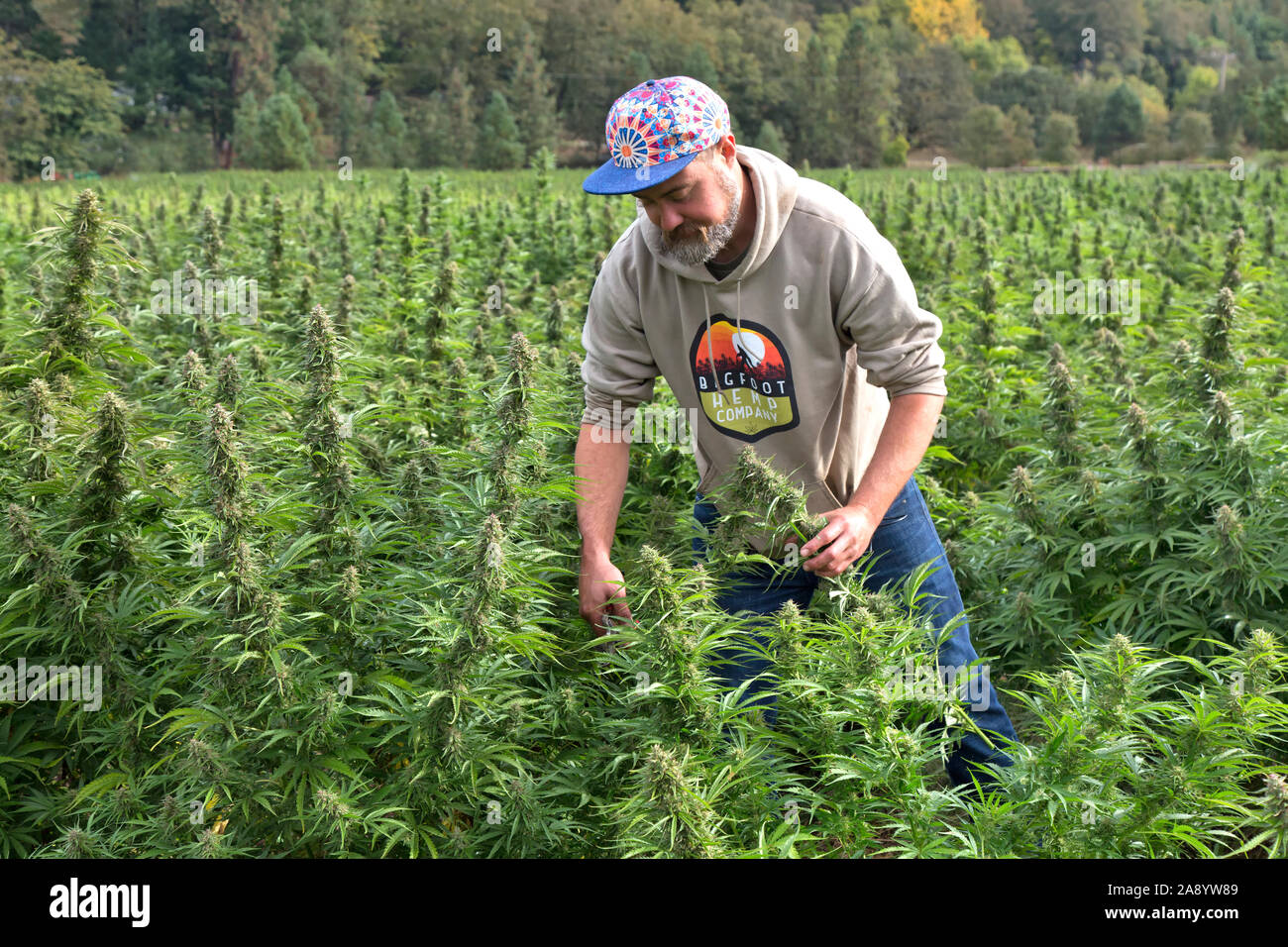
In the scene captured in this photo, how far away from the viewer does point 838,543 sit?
268cm

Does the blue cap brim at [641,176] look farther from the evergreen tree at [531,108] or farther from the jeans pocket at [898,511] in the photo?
the evergreen tree at [531,108]

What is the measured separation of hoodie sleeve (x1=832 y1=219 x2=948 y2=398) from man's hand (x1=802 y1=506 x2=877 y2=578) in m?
0.46

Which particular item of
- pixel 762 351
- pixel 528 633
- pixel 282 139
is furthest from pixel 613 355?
pixel 282 139

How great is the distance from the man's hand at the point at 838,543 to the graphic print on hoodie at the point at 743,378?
0.51 metres

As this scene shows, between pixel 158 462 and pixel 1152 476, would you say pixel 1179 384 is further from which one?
pixel 158 462

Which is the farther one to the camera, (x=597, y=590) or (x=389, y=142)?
(x=389, y=142)

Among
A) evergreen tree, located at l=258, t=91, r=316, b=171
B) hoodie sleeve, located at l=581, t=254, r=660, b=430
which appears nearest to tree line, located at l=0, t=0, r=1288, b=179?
evergreen tree, located at l=258, t=91, r=316, b=171

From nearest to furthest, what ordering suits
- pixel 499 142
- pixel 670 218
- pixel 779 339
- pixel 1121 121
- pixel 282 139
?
1. pixel 670 218
2. pixel 779 339
3. pixel 282 139
4. pixel 499 142
5. pixel 1121 121

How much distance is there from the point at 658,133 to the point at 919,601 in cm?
155

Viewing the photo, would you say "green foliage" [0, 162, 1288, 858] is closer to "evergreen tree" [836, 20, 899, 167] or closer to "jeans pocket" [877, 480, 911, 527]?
"jeans pocket" [877, 480, 911, 527]

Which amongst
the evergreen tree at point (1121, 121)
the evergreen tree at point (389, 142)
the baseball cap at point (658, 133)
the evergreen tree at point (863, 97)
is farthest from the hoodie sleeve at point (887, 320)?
the evergreen tree at point (1121, 121)

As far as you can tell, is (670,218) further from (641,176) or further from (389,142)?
(389,142)

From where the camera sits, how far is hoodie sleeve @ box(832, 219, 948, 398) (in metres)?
2.97

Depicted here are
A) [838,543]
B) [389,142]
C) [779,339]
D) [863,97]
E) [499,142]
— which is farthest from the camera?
[863,97]
